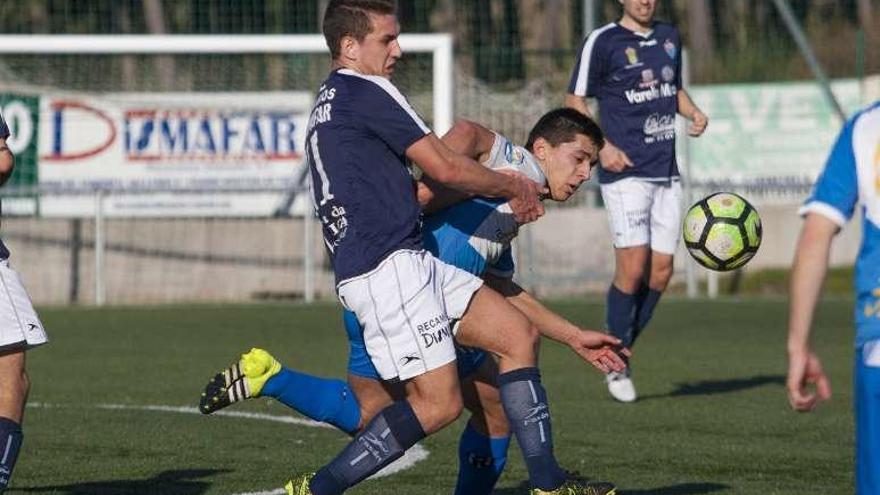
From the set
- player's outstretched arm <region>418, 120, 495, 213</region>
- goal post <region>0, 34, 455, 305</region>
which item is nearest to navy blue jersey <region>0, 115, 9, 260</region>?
player's outstretched arm <region>418, 120, 495, 213</region>

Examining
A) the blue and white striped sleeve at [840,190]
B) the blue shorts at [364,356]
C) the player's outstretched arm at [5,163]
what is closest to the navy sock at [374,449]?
the blue shorts at [364,356]

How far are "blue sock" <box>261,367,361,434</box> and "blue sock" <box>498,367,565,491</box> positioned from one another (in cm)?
60

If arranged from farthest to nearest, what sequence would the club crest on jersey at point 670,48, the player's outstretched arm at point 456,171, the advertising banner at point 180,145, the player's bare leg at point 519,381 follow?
the advertising banner at point 180,145
the club crest on jersey at point 670,48
the player's bare leg at point 519,381
the player's outstretched arm at point 456,171

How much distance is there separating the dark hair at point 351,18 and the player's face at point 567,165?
901 millimetres

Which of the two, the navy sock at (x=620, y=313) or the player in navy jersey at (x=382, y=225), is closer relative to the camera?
the player in navy jersey at (x=382, y=225)

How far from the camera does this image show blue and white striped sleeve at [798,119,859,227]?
420 cm

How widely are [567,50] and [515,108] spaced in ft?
3.20

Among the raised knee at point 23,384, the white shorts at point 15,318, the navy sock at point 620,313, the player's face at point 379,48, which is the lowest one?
the navy sock at point 620,313

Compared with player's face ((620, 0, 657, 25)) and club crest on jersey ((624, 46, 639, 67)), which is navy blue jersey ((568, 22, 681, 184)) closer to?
club crest on jersey ((624, 46, 639, 67))

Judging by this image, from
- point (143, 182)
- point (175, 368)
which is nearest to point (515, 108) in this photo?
point (143, 182)

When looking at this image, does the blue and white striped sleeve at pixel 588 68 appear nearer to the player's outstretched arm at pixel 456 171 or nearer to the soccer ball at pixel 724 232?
the soccer ball at pixel 724 232

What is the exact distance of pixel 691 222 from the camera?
28.2ft

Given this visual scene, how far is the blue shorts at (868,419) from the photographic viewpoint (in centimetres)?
416

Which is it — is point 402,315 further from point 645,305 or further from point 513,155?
point 645,305
